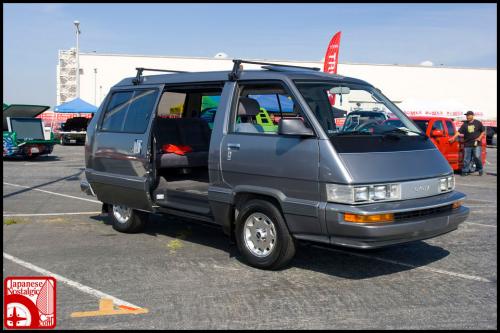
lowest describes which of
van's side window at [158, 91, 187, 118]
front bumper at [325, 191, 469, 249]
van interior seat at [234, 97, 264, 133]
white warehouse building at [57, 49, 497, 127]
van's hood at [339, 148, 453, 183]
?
front bumper at [325, 191, 469, 249]

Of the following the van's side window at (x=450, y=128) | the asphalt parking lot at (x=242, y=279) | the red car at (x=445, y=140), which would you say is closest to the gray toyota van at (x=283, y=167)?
the asphalt parking lot at (x=242, y=279)

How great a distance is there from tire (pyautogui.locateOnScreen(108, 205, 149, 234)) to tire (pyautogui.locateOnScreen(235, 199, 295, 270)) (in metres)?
2.12

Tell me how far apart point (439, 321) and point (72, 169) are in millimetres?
14524

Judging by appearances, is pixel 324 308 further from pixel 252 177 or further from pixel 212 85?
pixel 212 85

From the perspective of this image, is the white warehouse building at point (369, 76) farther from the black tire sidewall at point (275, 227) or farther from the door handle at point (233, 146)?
the black tire sidewall at point (275, 227)

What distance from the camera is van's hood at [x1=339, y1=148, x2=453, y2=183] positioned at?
16.5 ft

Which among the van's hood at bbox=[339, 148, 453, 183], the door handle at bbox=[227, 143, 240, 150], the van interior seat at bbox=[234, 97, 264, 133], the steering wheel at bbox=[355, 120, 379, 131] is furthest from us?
the van interior seat at bbox=[234, 97, 264, 133]

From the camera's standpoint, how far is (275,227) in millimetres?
5520

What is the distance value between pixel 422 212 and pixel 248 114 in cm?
216

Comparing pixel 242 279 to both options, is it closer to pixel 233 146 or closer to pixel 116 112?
pixel 233 146

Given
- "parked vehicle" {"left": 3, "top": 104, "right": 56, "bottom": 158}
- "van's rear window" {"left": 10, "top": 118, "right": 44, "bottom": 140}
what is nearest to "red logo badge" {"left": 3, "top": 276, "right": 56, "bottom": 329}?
"parked vehicle" {"left": 3, "top": 104, "right": 56, "bottom": 158}

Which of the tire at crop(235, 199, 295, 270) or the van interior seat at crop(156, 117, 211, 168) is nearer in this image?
the tire at crop(235, 199, 295, 270)

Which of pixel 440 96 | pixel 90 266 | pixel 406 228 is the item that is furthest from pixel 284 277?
pixel 440 96

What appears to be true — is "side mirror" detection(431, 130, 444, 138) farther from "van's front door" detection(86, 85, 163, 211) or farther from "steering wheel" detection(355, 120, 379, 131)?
"van's front door" detection(86, 85, 163, 211)
